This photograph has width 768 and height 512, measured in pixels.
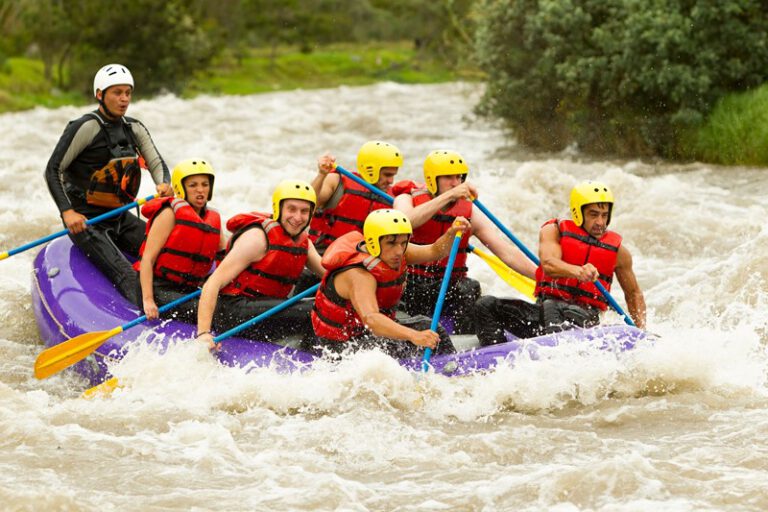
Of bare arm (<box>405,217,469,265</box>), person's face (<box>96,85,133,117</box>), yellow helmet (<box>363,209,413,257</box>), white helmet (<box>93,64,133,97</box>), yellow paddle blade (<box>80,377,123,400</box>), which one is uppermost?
white helmet (<box>93,64,133,97</box>)

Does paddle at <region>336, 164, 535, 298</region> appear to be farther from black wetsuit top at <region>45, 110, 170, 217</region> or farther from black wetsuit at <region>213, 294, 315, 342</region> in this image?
black wetsuit top at <region>45, 110, 170, 217</region>

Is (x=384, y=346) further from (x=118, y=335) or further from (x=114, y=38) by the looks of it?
(x=114, y=38)

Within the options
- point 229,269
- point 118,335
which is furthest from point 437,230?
point 118,335

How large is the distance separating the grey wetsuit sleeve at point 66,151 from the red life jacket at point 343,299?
2.12 meters

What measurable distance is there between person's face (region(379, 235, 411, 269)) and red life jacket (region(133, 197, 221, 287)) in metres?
1.32

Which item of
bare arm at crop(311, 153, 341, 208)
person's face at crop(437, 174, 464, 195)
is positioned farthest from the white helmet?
person's face at crop(437, 174, 464, 195)

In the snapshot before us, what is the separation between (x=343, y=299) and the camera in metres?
6.25

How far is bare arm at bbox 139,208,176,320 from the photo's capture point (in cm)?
682

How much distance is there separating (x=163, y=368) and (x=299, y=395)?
0.86 m

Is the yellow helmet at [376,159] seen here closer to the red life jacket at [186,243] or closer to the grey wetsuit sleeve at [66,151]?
the red life jacket at [186,243]

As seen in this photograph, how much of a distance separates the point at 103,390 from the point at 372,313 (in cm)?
162

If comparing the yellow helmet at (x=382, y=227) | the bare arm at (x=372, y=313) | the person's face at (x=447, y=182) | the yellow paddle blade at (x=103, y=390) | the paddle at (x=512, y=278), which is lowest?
the yellow paddle blade at (x=103, y=390)

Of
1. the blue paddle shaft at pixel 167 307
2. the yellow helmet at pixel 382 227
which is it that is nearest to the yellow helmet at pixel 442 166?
Result: the yellow helmet at pixel 382 227

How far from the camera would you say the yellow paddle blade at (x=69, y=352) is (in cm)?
675
